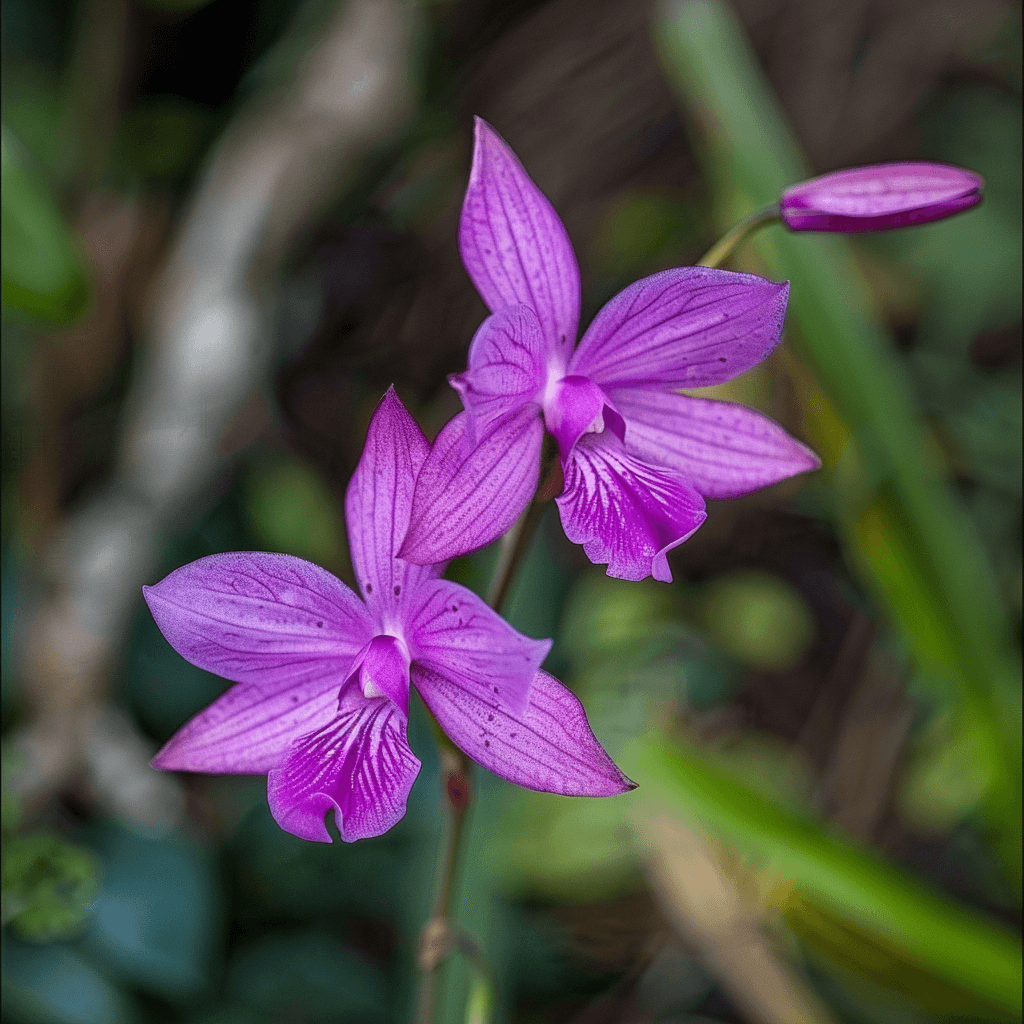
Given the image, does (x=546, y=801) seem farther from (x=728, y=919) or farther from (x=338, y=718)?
(x=338, y=718)

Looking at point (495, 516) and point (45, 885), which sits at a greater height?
point (495, 516)

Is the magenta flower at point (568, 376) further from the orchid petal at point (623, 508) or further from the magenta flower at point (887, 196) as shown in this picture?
the magenta flower at point (887, 196)

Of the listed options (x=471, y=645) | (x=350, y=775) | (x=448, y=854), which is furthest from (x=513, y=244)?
(x=448, y=854)

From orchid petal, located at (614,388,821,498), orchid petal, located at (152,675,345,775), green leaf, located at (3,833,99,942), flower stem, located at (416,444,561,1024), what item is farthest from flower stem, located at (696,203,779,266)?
green leaf, located at (3,833,99,942)

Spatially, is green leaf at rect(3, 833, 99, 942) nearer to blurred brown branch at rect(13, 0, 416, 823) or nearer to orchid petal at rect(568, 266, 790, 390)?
blurred brown branch at rect(13, 0, 416, 823)

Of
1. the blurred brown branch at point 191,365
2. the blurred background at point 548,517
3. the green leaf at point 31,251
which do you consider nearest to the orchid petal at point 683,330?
the blurred background at point 548,517

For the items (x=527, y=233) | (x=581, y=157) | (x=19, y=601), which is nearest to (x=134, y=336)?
(x=19, y=601)

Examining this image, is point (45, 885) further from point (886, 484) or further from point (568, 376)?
point (886, 484)
